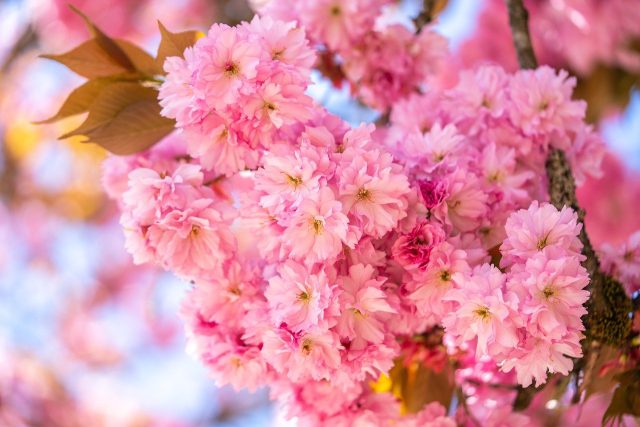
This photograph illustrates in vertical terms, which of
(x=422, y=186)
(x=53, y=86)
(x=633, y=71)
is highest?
(x=53, y=86)

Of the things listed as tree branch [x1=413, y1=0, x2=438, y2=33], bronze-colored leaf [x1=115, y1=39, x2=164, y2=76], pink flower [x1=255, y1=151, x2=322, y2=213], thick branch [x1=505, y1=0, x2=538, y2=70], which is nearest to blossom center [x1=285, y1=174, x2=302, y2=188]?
pink flower [x1=255, y1=151, x2=322, y2=213]

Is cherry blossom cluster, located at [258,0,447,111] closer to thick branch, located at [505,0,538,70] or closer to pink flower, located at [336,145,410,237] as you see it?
thick branch, located at [505,0,538,70]

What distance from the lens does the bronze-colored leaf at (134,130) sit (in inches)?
37.0

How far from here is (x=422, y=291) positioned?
804mm

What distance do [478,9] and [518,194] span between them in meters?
1.58

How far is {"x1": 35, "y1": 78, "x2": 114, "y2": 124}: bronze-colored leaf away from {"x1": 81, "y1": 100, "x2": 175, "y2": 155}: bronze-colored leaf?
7 centimetres

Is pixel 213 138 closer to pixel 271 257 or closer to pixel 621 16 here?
pixel 271 257

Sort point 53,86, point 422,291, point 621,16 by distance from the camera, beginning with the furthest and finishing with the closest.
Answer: point 53,86, point 621,16, point 422,291

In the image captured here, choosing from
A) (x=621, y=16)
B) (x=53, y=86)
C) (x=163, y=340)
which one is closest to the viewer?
(x=621, y=16)

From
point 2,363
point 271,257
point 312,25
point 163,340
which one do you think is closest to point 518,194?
point 271,257

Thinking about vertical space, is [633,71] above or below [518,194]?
above

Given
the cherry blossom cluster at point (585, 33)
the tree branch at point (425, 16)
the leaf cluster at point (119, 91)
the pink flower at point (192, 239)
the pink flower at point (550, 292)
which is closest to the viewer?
the pink flower at point (550, 292)

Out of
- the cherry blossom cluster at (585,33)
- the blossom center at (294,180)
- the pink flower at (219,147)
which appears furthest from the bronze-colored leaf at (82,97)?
the cherry blossom cluster at (585,33)

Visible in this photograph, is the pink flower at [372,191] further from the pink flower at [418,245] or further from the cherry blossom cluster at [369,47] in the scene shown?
the cherry blossom cluster at [369,47]
